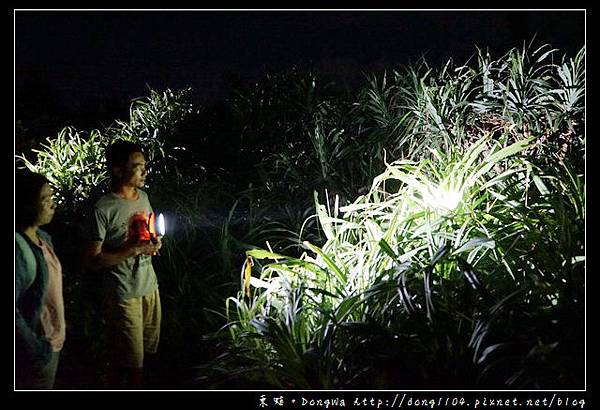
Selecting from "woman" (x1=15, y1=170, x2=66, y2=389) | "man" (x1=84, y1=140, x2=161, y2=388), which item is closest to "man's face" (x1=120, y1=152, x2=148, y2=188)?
"man" (x1=84, y1=140, x2=161, y2=388)

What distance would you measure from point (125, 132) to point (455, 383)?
3159mm

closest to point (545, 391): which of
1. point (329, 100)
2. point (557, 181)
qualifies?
point (557, 181)

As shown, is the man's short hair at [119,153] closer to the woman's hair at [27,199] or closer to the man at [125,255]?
the man at [125,255]

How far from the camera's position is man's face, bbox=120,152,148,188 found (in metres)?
2.70

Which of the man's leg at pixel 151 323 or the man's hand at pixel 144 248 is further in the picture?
the man's leg at pixel 151 323

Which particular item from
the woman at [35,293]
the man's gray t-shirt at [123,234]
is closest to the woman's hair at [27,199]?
the woman at [35,293]

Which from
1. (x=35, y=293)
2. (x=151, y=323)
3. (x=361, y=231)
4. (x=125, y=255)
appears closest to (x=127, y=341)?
(x=151, y=323)

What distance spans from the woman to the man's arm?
0.32 m

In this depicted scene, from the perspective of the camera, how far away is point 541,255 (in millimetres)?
2662

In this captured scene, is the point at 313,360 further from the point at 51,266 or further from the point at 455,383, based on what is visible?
the point at 51,266

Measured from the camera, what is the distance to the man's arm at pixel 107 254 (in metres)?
2.64

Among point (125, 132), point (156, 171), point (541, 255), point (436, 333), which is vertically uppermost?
point (125, 132)

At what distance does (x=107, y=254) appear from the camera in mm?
2666

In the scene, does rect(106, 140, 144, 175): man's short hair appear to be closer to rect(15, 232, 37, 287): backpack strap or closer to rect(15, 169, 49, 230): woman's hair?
rect(15, 169, 49, 230): woman's hair
